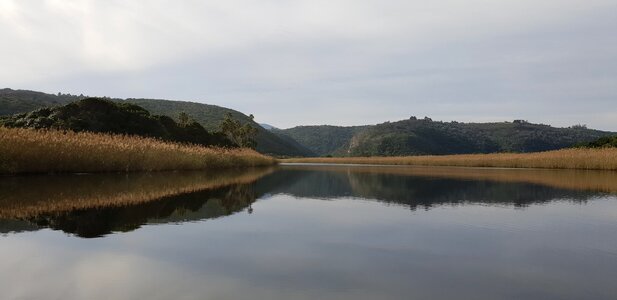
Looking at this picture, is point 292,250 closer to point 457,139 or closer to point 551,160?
point 551,160

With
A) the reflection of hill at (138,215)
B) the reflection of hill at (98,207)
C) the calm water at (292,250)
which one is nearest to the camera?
the calm water at (292,250)

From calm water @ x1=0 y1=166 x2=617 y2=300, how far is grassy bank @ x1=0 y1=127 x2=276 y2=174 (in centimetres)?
520

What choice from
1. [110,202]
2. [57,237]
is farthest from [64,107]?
[57,237]

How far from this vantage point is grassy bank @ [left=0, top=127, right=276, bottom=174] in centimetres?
1375

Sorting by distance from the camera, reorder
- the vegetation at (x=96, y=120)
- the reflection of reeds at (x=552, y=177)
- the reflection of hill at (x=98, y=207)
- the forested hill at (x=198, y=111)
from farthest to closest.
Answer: the forested hill at (x=198, y=111), the vegetation at (x=96, y=120), the reflection of reeds at (x=552, y=177), the reflection of hill at (x=98, y=207)

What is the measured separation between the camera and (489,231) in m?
6.65

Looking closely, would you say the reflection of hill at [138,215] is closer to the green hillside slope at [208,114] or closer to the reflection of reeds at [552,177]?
the reflection of reeds at [552,177]

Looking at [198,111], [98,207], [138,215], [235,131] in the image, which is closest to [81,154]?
[98,207]

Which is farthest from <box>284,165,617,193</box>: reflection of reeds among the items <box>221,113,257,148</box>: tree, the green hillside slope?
the green hillside slope

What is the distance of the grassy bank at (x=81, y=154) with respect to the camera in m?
13.8

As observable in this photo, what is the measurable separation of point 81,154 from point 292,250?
14100 mm

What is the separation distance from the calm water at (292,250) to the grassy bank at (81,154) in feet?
17.1

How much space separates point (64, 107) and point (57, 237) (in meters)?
34.9

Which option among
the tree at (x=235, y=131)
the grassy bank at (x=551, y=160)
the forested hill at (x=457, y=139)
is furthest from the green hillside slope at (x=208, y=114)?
the grassy bank at (x=551, y=160)
